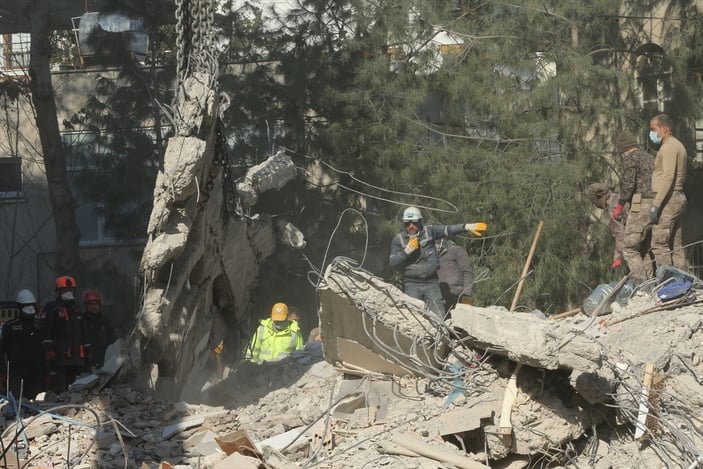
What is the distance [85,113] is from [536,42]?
7175mm

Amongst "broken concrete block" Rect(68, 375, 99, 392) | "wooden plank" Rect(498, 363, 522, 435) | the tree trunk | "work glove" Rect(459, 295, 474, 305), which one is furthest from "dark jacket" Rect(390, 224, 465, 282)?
the tree trunk

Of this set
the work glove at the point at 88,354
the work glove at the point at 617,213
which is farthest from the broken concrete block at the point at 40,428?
the work glove at the point at 617,213

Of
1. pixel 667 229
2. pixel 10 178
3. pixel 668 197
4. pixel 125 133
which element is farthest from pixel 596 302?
pixel 10 178

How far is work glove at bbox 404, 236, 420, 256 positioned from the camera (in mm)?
10664

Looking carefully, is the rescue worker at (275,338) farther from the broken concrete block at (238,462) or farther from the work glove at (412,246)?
the broken concrete block at (238,462)

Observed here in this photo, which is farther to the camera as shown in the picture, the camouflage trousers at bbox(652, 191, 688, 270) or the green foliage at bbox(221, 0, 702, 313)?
the green foliage at bbox(221, 0, 702, 313)

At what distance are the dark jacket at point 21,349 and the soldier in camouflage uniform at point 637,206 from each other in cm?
587

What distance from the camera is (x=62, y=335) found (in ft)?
33.7

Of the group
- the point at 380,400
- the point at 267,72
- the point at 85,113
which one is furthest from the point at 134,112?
the point at 380,400

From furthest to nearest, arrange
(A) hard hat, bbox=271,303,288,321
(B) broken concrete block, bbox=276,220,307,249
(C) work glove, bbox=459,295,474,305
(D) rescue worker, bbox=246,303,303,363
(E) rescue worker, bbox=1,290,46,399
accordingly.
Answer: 1. (A) hard hat, bbox=271,303,288,321
2. (D) rescue worker, bbox=246,303,303,363
3. (B) broken concrete block, bbox=276,220,307,249
4. (C) work glove, bbox=459,295,474,305
5. (E) rescue worker, bbox=1,290,46,399

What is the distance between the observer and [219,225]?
10648 millimetres

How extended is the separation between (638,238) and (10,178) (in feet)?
48.0

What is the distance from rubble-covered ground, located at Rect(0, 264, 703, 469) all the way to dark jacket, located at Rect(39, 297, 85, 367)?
88 centimetres

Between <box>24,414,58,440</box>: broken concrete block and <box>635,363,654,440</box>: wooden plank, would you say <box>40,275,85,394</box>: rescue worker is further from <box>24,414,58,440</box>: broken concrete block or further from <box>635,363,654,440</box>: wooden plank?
<box>635,363,654,440</box>: wooden plank
